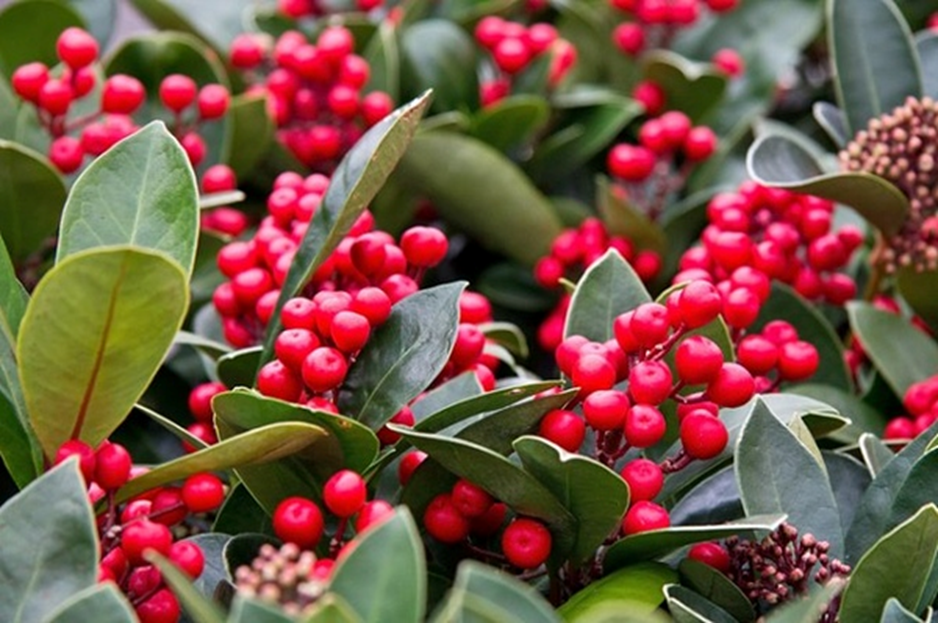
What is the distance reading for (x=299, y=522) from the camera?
0.98 meters

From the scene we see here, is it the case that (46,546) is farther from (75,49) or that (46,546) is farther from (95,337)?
(75,49)

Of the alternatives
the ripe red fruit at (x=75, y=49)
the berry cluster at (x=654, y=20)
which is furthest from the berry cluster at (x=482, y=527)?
the berry cluster at (x=654, y=20)

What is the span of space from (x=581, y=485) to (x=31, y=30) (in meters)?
0.99

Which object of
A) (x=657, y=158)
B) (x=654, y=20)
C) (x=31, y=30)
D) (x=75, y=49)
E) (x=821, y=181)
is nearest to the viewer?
(x=821, y=181)

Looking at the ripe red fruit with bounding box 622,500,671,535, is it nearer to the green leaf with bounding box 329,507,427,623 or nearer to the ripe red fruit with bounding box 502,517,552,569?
the ripe red fruit with bounding box 502,517,552,569

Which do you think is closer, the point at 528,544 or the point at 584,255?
the point at 528,544

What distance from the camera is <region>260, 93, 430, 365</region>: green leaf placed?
1085 mm

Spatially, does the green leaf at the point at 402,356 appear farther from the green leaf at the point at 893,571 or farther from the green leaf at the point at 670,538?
the green leaf at the point at 893,571

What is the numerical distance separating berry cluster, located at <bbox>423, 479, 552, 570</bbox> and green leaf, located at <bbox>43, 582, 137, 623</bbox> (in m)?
0.28

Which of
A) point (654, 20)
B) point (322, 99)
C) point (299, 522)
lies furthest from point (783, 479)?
point (654, 20)

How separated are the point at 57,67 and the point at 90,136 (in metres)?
0.28

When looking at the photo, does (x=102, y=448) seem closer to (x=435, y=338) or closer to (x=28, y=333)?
(x=28, y=333)

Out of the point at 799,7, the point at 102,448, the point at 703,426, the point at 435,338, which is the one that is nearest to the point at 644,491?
the point at 703,426

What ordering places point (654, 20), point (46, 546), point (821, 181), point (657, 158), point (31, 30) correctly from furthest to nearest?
point (654, 20), point (657, 158), point (31, 30), point (821, 181), point (46, 546)
